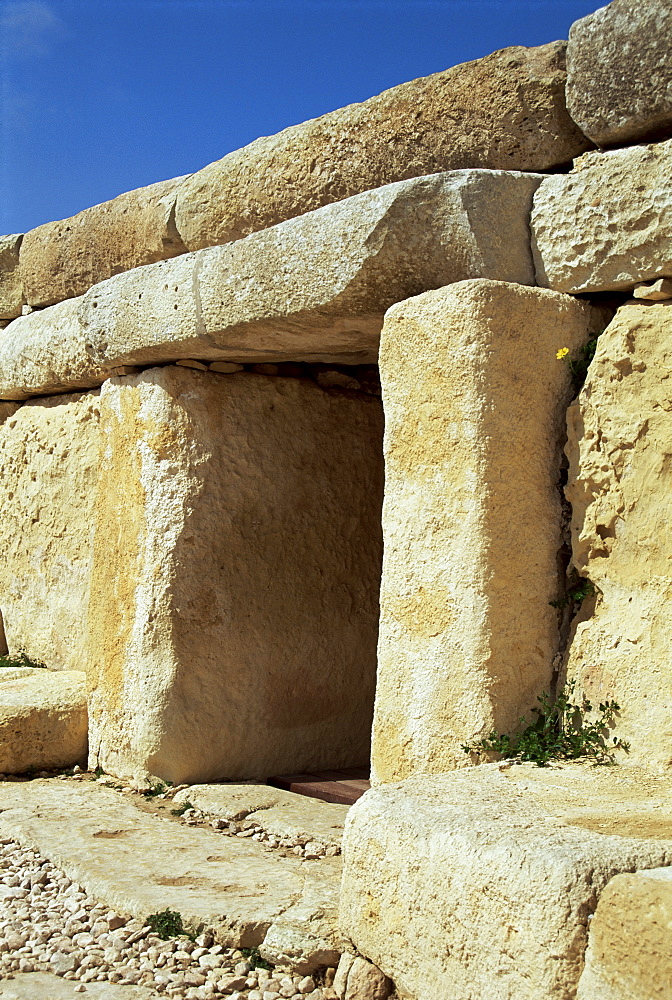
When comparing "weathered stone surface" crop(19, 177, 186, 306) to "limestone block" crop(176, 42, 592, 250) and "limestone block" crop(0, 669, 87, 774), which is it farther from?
"limestone block" crop(0, 669, 87, 774)

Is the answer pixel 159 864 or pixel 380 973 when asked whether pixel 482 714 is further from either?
pixel 159 864

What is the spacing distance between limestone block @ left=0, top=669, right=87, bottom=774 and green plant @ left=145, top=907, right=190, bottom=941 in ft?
6.01

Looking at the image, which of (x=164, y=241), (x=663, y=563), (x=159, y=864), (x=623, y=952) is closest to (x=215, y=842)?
(x=159, y=864)

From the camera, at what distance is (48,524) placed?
18.4 feet

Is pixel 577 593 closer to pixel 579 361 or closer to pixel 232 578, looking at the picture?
pixel 579 361

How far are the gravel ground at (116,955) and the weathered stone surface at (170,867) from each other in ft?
0.20

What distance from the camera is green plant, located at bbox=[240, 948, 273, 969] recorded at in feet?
9.20

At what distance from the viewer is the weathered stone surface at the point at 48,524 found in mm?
5406

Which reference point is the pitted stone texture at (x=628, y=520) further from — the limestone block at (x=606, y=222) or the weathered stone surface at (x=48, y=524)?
the weathered stone surface at (x=48, y=524)

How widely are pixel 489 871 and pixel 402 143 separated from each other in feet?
8.09

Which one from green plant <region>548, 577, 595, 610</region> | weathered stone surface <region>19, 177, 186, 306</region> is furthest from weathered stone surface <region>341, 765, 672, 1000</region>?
weathered stone surface <region>19, 177, 186, 306</region>

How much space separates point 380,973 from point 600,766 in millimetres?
801

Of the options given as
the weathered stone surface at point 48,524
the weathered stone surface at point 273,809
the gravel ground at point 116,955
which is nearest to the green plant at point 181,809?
the weathered stone surface at point 273,809

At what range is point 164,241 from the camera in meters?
4.68
